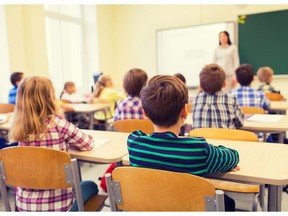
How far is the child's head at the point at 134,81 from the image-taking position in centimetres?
250

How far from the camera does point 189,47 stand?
6.07m

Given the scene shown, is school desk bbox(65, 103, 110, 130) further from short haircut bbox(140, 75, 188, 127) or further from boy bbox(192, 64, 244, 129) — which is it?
short haircut bbox(140, 75, 188, 127)

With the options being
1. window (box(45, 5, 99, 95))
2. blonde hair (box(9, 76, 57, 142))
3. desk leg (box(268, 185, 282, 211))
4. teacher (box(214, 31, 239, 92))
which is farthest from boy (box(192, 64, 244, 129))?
window (box(45, 5, 99, 95))

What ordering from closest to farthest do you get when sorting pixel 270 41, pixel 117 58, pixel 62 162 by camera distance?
pixel 62 162 → pixel 270 41 → pixel 117 58

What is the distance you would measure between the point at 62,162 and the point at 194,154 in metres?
0.62

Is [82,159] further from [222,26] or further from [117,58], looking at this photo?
[117,58]

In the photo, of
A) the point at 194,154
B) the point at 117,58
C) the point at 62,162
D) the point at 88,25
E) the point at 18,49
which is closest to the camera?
the point at 194,154

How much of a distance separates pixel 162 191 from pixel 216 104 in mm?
1269

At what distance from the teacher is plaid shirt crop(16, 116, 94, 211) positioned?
155 inches

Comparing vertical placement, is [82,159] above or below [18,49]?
below

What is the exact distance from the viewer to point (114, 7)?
22.1 ft

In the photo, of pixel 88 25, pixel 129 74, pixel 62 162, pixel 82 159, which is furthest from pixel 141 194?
pixel 88 25

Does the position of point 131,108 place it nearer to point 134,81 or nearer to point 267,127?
point 134,81

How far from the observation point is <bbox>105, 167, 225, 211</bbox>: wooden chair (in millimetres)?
1003
